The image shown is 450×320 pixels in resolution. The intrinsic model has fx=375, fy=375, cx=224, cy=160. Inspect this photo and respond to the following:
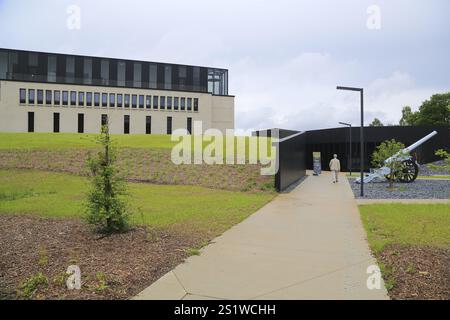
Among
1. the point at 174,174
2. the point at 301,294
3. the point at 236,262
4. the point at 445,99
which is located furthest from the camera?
the point at 445,99

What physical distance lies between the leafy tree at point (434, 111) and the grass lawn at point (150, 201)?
52.5 meters

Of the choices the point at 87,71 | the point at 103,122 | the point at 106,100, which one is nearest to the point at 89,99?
the point at 106,100

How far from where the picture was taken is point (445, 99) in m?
57.7

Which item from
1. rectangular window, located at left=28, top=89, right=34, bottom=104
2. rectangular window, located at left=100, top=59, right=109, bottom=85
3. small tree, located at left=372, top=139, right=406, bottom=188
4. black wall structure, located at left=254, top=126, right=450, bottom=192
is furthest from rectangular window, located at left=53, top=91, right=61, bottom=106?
small tree, located at left=372, top=139, right=406, bottom=188

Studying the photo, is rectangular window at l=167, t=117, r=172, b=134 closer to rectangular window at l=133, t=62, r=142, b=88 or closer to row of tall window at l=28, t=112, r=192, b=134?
row of tall window at l=28, t=112, r=192, b=134

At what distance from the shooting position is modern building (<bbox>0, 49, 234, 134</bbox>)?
58.2 meters

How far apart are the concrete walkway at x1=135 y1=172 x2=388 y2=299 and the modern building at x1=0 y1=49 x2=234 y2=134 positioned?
54.0 meters

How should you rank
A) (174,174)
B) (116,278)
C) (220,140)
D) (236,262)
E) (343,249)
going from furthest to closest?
(220,140) → (174,174) → (343,249) → (236,262) → (116,278)

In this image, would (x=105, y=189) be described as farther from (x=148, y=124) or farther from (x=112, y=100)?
(x=112, y=100)

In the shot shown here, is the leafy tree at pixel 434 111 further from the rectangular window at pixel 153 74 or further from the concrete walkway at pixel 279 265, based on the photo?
the concrete walkway at pixel 279 265

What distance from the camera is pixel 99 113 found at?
6125 cm
